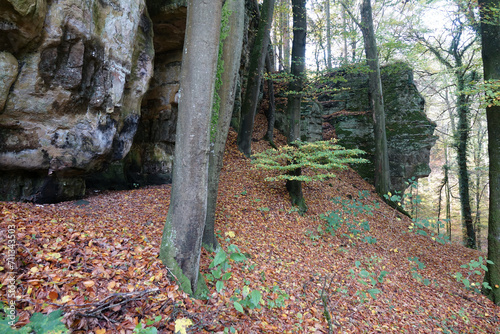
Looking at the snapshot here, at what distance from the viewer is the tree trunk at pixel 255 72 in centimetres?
978

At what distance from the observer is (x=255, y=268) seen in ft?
15.5

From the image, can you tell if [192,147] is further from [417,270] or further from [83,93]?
[417,270]

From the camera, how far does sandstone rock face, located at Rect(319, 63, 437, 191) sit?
11805 mm

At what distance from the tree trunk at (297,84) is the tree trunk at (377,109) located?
3.33 m

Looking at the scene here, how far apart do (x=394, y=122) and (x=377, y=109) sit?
241 cm

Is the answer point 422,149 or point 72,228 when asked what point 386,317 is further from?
point 422,149

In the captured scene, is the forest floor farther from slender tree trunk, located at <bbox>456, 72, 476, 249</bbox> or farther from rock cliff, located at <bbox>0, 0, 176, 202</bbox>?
slender tree trunk, located at <bbox>456, 72, 476, 249</bbox>

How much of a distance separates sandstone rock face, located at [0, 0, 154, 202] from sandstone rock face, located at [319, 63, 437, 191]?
32.1 ft

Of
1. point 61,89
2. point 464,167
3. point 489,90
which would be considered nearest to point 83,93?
point 61,89

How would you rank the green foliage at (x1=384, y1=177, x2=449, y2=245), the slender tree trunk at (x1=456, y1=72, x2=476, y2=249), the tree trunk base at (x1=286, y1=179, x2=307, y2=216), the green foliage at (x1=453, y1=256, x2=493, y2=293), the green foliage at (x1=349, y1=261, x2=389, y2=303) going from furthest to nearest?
the slender tree trunk at (x1=456, y1=72, x2=476, y2=249), the tree trunk base at (x1=286, y1=179, x2=307, y2=216), the green foliage at (x1=384, y1=177, x2=449, y2=245), the green foliage at (x1=453, y1=256, x2=493, y2=293), the green foliage at (x1=349, y1=261, x2=389, y2=303)

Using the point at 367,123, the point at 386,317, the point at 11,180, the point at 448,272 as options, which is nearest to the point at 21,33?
the point at 11,180

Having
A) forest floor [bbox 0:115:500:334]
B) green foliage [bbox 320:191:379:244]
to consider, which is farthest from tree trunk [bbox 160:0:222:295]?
green foliage [bbox 320:191:379:244]

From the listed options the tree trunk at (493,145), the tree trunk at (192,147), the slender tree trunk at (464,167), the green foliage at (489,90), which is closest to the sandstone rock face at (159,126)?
the tree trunk at (192,147)

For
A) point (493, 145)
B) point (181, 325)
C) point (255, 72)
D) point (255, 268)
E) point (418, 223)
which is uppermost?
point (255, 72)
